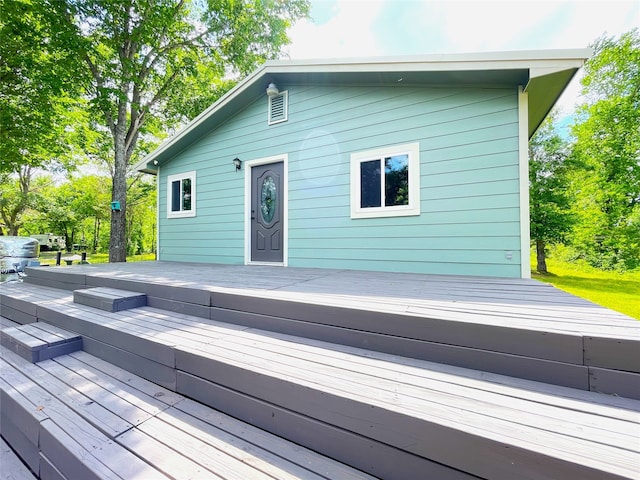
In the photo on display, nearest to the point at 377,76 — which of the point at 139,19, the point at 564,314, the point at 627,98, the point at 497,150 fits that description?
the point at 497,150

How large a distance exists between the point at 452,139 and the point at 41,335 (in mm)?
5036

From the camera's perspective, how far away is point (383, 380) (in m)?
1.33

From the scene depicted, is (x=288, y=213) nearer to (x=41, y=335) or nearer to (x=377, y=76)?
(x=377, y=76)

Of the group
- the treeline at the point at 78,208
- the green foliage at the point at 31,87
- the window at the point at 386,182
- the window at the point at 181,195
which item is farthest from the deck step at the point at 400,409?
the treeline at the point at 78,208

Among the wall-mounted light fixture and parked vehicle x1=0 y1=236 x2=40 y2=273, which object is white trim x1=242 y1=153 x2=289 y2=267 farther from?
parked vehicle x1=0 y1=236 x2=40 y2=273

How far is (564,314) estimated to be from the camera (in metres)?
1.70

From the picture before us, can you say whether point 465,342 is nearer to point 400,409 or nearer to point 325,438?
point 400,409

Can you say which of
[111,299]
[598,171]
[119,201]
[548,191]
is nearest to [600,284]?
[548,191]

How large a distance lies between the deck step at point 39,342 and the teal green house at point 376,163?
3069mm

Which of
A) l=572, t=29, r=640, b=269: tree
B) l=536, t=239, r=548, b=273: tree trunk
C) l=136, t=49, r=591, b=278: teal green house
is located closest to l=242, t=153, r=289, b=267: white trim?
l=136, t=49, r=591, b=278: teal green house

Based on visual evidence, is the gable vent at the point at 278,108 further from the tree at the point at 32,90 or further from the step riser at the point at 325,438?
the tree at the point at 32,90

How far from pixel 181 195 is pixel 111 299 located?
4.35 m

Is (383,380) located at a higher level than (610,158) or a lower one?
lower

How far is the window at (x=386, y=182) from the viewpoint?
3934 millimetres
